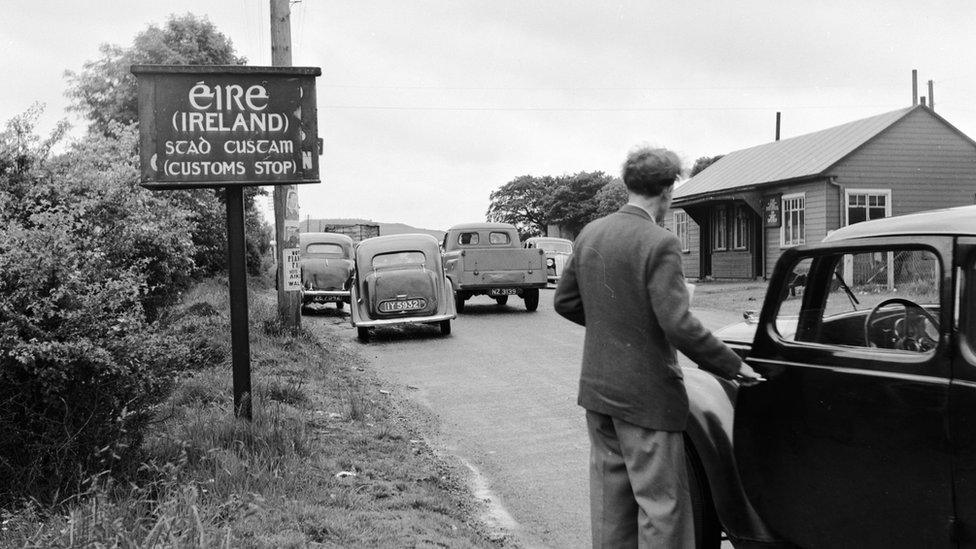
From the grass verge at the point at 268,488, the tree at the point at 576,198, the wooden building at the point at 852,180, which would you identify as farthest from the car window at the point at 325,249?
the tree at the point at 576,198

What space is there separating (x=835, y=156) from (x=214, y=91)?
23511 mm

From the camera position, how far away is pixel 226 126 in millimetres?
6891

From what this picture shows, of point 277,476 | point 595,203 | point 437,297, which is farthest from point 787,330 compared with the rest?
point 595,203

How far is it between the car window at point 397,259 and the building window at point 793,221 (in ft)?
46.5

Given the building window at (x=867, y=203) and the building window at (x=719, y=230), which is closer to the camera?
the building window at (x=867, y=203)

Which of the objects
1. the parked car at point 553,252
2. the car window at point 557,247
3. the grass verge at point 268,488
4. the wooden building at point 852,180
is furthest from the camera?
the car window at point 557,247

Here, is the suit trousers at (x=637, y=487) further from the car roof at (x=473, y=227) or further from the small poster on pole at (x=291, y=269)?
the car roof at (x=473, y=227)

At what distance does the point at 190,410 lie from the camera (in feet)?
23.3

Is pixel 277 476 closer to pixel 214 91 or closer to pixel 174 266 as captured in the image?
pixel 214 91

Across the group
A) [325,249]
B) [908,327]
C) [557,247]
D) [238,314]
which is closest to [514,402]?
[238,314]

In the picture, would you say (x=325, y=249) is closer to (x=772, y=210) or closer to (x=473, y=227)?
(x=473, y=227)

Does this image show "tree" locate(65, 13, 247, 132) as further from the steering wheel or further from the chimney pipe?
the steering wheel

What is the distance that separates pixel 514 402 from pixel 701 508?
5627mm

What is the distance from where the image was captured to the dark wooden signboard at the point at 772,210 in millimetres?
28734
